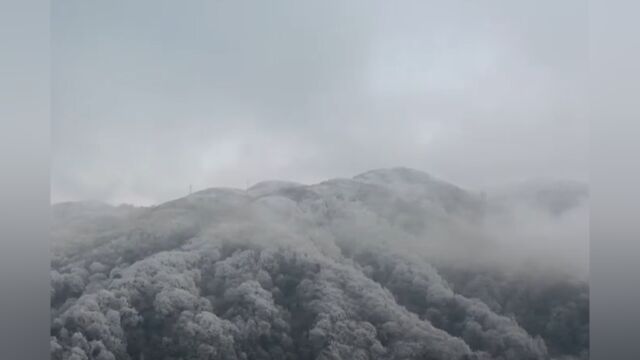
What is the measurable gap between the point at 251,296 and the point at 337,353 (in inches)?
20.8

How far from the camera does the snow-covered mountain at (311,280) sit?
427cm

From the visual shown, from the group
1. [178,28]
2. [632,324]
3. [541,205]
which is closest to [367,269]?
[541,205]

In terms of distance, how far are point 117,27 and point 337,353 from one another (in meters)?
2.06

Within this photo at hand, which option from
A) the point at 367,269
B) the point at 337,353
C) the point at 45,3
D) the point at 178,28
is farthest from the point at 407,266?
the point at 45,3

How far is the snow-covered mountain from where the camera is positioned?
427cm

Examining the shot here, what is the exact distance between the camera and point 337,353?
425cm

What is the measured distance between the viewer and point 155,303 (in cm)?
434

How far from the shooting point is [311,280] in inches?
171

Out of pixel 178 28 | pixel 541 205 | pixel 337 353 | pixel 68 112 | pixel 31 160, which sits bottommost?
pixel 337 353

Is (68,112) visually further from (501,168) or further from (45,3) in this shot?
(501,168)

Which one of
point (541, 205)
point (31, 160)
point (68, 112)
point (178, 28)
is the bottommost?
point (541, 205)

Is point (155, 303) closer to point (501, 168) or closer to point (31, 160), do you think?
point (31, 160)

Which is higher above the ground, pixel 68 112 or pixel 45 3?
pixel 45 3

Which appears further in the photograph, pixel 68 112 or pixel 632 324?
pixel 68 112
